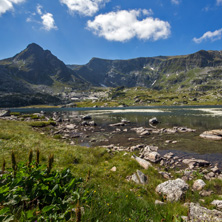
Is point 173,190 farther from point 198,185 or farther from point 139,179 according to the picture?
point 198,185

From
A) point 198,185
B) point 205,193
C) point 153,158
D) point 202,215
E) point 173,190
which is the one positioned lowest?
point 153,158

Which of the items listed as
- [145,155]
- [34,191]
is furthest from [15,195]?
[145,155]

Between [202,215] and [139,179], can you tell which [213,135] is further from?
[202,215]

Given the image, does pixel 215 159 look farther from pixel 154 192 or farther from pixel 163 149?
pixel 154 192

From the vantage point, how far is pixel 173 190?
8.26 metres

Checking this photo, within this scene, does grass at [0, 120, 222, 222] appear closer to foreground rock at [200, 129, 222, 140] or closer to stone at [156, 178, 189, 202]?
stone at [156, 178, 189, 202]

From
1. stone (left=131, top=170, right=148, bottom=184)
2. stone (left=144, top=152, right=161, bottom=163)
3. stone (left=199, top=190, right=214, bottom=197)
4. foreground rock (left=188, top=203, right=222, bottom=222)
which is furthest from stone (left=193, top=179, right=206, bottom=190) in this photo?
foreground rock (left=188, top=203, right=222, bottom=222)

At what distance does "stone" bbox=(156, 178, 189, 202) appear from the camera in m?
7.86

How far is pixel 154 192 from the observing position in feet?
27.8

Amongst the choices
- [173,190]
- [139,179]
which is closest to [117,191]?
[139,179]

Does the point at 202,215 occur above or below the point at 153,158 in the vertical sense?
above

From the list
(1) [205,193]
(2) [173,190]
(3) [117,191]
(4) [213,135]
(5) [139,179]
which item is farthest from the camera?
(4) [213,135]

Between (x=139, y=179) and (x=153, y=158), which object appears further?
(x=153, y=158)

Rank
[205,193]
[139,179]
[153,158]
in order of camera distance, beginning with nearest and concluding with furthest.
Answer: [205,193]
[139,179]
[153,158]
